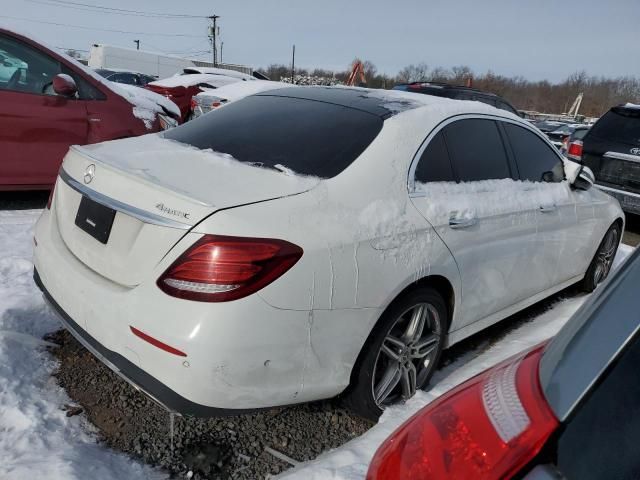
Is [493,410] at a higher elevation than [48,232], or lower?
higher

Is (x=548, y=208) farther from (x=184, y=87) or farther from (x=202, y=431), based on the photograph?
(x=184, y=87)

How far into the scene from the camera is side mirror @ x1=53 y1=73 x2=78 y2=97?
4.77m

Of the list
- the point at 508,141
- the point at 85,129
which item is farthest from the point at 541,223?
the point at 85,129

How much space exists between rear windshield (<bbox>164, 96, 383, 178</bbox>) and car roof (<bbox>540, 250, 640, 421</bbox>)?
138 centimetres

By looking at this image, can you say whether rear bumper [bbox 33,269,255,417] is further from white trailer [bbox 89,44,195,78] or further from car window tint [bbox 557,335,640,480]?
white trailer [bbox 89,44,195,78]

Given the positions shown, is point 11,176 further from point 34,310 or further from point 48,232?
point 48,232

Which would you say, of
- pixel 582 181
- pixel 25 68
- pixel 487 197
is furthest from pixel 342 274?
pixel 25 68

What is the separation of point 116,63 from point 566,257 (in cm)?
3080

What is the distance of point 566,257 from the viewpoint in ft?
13.1

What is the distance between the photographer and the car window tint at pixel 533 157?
354 centimetres

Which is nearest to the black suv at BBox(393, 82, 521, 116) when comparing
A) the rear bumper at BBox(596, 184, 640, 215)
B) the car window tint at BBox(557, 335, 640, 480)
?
the rear bumper at BBox(596, 184, 640, 215)

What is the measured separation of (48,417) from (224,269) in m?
1.19

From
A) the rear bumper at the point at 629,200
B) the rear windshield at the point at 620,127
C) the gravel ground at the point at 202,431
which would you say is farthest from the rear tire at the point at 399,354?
the rear windshield at the point at 620,127

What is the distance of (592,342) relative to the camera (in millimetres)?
1051
